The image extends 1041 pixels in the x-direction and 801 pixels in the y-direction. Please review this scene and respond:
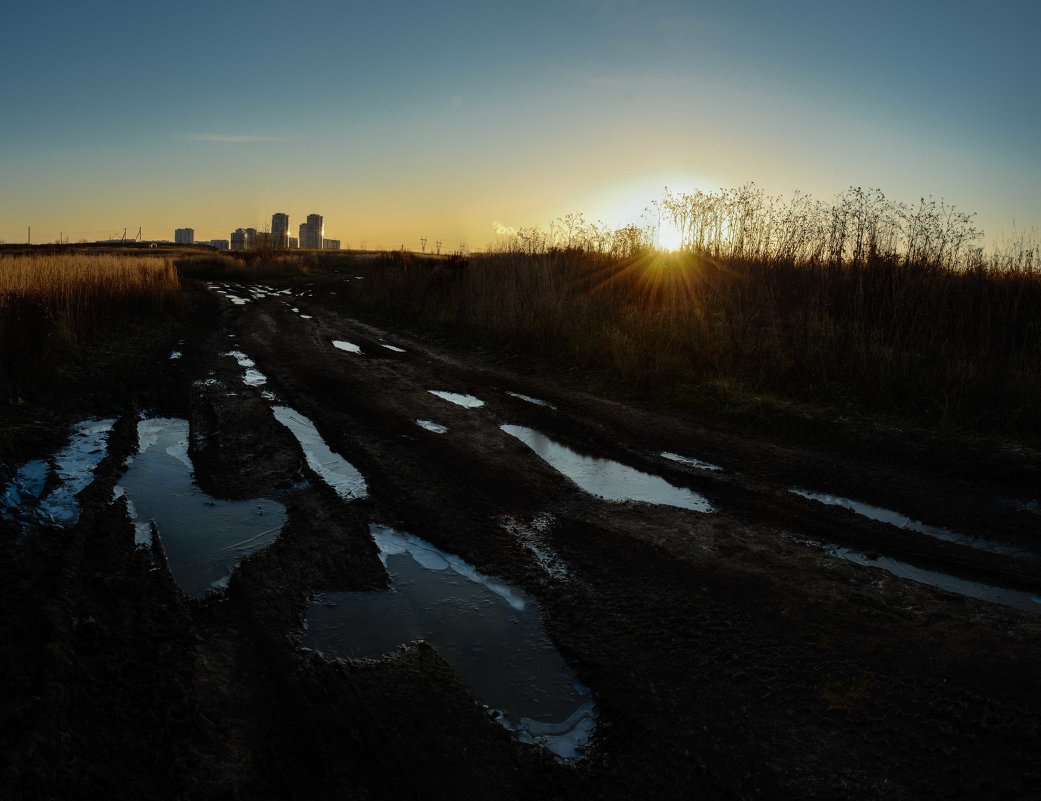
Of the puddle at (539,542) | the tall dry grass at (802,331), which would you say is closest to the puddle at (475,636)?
the puddle at (539,542)

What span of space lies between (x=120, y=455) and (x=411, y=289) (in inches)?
484

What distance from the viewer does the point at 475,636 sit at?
270 centimetres

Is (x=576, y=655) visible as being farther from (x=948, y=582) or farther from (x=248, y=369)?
(x=248, y=369)

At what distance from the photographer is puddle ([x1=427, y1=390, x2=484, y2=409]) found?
22.1 ft

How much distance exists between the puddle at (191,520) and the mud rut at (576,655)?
113mm

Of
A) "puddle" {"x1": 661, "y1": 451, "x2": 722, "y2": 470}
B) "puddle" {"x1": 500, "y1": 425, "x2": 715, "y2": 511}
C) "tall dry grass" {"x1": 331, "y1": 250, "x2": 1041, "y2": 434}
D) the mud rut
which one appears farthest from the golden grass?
"puddle" {"x1": 661, "y1": 451, "x2": 722, "y2": 470}

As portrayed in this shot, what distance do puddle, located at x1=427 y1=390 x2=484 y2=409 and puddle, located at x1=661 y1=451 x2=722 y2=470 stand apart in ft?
7.27

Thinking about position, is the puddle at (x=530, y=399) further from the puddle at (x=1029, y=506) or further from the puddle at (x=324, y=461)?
the puddle at (x=1029, y=506)

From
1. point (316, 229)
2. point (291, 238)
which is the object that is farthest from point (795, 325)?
point (316, 229)

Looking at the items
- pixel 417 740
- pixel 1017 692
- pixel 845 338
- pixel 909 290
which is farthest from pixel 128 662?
pixel 909 290

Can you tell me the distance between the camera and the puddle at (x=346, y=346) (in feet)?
32.8

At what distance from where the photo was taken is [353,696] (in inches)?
88.6

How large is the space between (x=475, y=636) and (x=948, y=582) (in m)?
2.34

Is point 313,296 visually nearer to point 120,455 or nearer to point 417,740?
point 120,455
